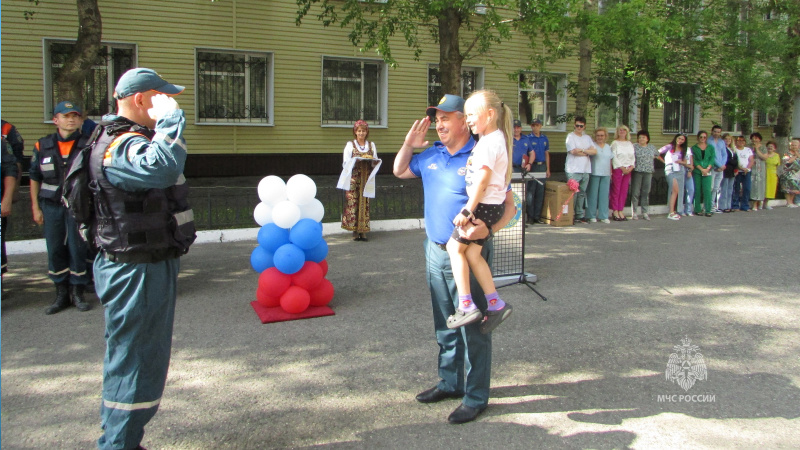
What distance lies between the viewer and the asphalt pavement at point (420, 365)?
382cm

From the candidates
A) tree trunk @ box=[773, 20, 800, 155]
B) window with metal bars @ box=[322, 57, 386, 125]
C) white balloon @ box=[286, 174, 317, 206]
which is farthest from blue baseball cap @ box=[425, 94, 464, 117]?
tree trunk @ box=[773, 20, 800, 155]

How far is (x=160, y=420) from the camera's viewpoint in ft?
12.9

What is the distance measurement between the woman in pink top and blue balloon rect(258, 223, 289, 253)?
8.71 metres

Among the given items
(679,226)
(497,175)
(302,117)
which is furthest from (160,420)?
(302,117)

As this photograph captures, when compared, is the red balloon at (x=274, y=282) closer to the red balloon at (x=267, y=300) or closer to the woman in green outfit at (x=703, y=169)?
the red balloon at (x=267, y=300)

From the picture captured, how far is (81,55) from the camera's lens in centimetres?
1009

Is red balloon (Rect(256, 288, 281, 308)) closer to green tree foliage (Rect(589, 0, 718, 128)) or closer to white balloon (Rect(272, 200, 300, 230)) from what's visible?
white balloon (Rect(272, 200, 300, 230))

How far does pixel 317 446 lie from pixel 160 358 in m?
1.02

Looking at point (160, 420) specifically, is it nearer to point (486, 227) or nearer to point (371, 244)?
point (486, 227)

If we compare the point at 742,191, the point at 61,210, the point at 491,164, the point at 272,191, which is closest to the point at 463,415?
the point at 491,164

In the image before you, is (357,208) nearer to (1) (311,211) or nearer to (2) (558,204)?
(1) (311,211)

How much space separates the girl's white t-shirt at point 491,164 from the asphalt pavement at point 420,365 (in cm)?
140

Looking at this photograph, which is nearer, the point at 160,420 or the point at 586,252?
the point at 160,420

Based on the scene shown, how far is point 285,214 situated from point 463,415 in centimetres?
309
